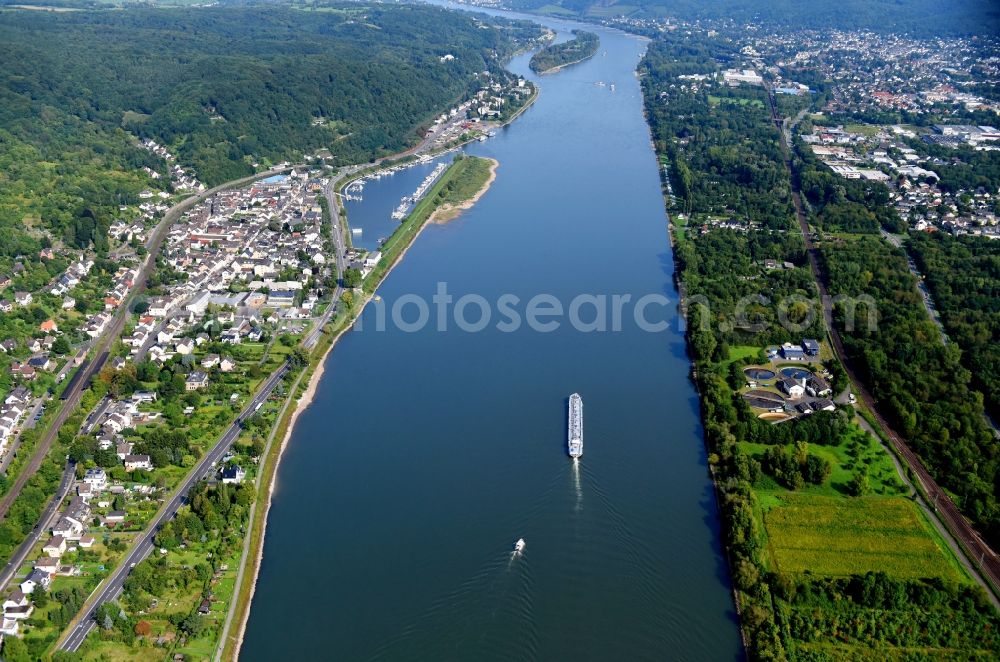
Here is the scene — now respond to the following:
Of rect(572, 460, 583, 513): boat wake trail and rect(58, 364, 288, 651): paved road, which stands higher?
rect(58, 364, 288, 651): paved road

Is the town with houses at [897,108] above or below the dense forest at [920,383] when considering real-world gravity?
below

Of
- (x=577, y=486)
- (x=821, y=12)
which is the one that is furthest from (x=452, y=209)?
(x=821, y=12)

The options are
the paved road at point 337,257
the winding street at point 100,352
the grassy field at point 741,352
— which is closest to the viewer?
the winding street at point 100,352

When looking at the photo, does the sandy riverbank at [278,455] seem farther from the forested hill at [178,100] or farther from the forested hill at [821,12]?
the forested hill at [821,12]

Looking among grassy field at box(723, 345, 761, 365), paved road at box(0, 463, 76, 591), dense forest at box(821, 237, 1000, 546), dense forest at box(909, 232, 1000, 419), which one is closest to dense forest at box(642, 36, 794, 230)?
dense forest at box(909, 232, 1000, 419)

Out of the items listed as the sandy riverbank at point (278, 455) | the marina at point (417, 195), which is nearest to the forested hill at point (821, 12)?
the marina at point (417, 195)

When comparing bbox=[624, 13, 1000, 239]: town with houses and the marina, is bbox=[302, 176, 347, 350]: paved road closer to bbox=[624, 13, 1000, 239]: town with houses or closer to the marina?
the marina

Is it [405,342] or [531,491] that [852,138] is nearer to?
[405,342]
